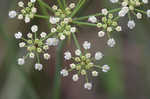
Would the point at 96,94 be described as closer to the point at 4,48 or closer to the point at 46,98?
the point at 46,98

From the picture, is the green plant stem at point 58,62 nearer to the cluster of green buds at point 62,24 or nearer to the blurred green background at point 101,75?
the cluster of green buds at point 62,24

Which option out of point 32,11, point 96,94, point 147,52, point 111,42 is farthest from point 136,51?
point 32,11

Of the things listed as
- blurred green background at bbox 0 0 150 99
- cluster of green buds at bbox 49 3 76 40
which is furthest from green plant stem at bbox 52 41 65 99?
blurred green background at bbox 0 0 150 99

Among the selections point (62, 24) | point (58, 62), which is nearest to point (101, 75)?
point (58, 62)

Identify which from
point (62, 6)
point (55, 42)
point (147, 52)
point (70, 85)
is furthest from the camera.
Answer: point (70, 85)

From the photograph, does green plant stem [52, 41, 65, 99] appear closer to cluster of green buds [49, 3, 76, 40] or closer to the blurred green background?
cluster of green buds [49, 3, 76, 40]

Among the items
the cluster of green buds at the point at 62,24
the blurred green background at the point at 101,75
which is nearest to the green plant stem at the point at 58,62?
the cluster of green buds at the point at 62,24

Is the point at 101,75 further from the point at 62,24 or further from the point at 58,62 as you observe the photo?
the point at 62,24

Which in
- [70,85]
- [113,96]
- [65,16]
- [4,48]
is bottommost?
[113,96]
